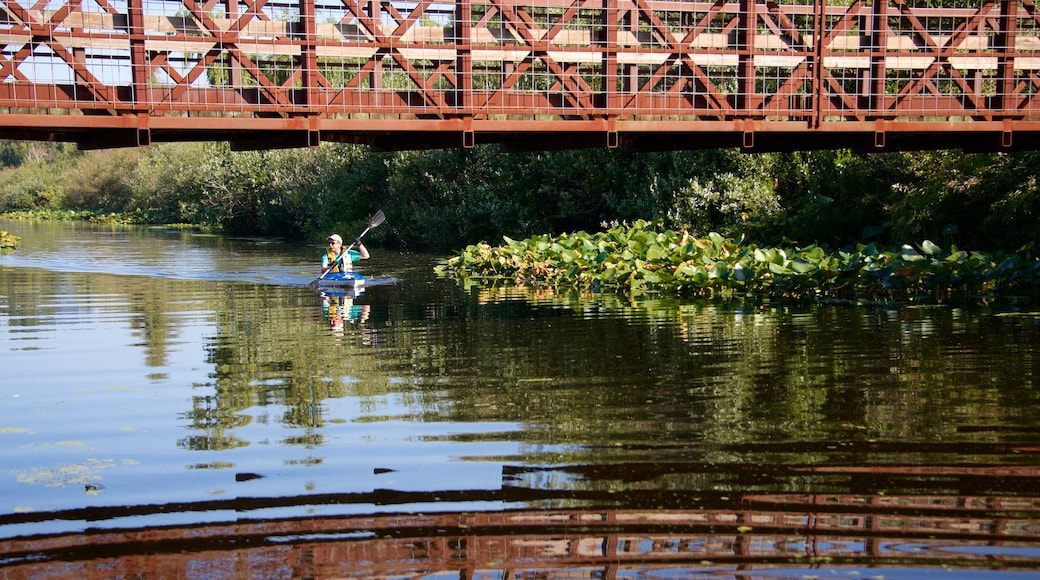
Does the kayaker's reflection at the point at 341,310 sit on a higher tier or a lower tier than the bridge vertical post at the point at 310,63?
lower

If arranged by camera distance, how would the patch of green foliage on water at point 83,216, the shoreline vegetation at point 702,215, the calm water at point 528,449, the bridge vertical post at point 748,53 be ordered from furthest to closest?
the patch of green foliage on water at point 83,216 → the shoreline vegetation at point 702,215 → the bridge vertical post at point 748,53 → the calm water at point 528,449

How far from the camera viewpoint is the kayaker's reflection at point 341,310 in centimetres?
1933

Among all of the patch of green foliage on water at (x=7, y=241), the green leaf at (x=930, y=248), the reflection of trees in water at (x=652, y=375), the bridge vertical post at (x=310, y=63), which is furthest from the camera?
the patch of green foliage on water at (x=7, y=241)

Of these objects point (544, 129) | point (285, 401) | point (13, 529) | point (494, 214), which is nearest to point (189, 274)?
point (494, 214)

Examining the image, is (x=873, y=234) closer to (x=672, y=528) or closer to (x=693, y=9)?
(x=693, y=9)

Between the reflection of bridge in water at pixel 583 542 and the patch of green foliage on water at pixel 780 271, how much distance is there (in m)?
14.2

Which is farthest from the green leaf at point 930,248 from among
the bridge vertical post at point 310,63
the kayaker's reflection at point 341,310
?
the bridge vertical post at point 310,63

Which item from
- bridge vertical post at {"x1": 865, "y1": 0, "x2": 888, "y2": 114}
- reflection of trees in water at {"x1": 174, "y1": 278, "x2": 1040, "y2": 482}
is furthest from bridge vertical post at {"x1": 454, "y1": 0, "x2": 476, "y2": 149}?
bridge vertical post at {"x1": 865, "y1": 0, "x2": 888, "y2": 114}

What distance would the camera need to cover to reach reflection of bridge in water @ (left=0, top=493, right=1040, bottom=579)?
695 cm

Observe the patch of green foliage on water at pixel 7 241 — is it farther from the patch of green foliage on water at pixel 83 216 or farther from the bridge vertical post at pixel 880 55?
the patch of green foliage on water at pixel 83 216

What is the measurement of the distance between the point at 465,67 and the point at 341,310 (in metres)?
5.17

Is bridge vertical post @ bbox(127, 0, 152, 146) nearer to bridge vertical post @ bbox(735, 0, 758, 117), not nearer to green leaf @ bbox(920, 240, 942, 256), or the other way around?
bridge vertical post @ bbox(735, 0, 758, 117)

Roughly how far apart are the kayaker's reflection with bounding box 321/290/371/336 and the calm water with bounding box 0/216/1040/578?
Result: 92 centimetres

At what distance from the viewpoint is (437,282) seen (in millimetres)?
28422
